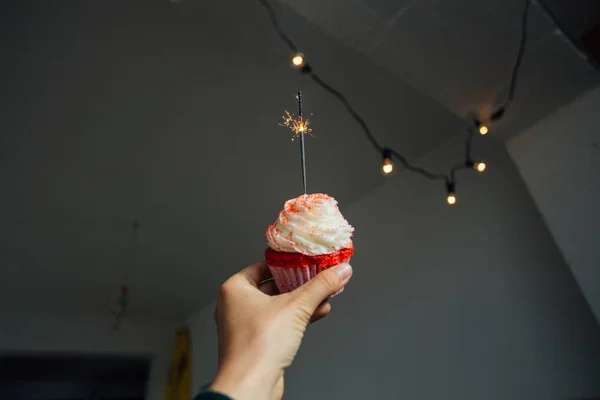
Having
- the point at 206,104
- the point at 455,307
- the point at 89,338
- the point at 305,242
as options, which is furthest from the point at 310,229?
the point at 89,338

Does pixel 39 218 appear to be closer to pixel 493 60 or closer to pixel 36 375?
pixel 493 60

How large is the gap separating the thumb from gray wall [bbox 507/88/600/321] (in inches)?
46.6

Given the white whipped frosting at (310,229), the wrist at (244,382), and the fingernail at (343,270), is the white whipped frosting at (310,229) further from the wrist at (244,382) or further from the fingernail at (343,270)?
the wrist at (244,382)

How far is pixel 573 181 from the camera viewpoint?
64.7 inches

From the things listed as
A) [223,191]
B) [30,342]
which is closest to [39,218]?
[223,191]

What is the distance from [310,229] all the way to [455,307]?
1.65 metres

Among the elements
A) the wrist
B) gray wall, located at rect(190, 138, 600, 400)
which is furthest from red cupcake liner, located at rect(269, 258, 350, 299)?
gray wall, located at rect(190, 138, 600, 400)

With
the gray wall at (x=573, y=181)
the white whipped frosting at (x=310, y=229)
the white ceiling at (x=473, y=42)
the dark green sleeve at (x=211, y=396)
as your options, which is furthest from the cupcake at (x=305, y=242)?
the gray wall at (x=573, y=181)

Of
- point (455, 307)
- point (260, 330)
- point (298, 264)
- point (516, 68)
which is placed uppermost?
point (516, 68)

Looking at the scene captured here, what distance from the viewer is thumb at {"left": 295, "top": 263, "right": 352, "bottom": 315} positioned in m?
0.93

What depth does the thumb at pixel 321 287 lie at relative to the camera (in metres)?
0.93

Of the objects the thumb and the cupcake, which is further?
the cupcake

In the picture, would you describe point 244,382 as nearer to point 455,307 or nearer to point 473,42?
point 473,42

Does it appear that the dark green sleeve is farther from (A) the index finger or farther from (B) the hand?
(A) the index finger
